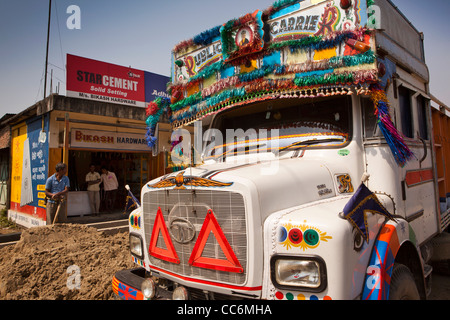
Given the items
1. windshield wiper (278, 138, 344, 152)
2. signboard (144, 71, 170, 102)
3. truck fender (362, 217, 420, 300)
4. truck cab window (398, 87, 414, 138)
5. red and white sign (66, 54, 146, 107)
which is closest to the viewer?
truck fender (362, 217, 420, 300)

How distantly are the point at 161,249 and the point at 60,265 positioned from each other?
2797mm

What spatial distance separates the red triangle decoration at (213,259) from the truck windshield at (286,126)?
132 centimetres

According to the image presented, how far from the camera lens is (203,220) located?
88.7 inches

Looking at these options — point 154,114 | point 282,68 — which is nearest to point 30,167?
point 154,114

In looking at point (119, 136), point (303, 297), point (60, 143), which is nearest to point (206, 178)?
point (303, 297)

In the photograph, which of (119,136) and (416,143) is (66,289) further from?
(119,136)

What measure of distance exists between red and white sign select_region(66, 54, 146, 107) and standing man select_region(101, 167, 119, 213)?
2.67 m

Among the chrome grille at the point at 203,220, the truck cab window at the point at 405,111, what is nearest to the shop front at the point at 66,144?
the chrome grille at the point at 203,220

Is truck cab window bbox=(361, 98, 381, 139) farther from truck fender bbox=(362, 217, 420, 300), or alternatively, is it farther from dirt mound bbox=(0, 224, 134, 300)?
dirt mound bbox=(0, 224, 134, 300)

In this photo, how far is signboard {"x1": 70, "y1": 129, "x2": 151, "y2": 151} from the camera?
1030 cm

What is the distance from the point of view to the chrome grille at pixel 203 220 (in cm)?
210

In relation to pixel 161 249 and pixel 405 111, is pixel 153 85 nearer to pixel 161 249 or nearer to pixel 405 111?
pixel 405 111

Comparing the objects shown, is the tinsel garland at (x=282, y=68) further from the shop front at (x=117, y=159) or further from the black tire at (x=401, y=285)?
the shop front at (x=117, y=159)

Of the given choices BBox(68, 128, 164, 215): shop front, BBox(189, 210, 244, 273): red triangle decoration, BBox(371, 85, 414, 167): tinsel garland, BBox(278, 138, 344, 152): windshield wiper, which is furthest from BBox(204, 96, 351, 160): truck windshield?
BBox(68, 128, 164, 215): shop front
